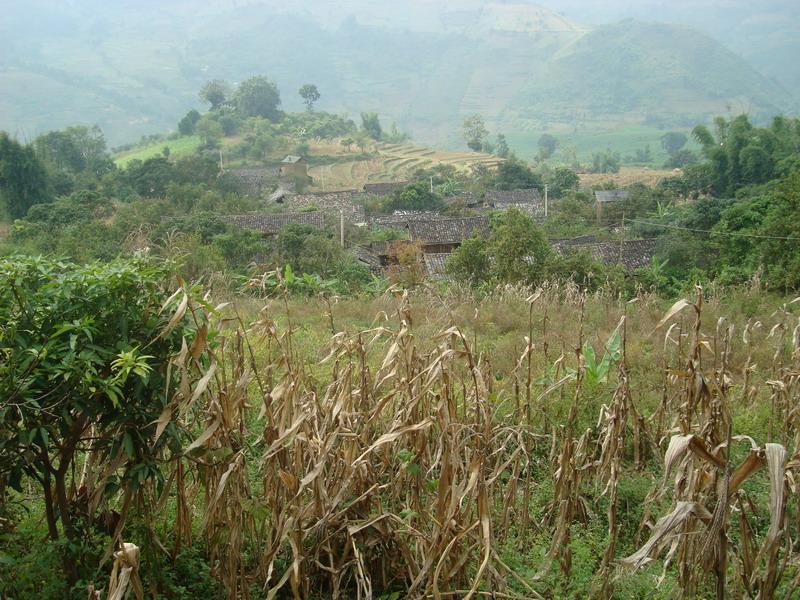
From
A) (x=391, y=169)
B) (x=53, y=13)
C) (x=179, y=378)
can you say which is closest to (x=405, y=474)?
(x=179, y=378)

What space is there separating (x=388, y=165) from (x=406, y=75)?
439 ft

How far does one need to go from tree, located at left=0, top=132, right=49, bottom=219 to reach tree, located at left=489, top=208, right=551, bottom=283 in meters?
24.2

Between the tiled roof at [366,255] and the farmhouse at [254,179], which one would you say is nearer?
the tiled roof at [366,255]

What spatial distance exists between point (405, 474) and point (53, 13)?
770 feet

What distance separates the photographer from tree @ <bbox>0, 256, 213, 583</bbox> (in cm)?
249

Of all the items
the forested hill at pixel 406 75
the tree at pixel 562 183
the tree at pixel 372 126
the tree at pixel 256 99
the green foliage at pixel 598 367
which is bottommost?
the tree at pixel 562 183

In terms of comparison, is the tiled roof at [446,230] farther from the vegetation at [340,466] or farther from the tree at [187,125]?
the tree at [187,125]

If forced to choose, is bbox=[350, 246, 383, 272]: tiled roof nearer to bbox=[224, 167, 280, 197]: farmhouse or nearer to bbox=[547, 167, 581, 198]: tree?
bbox=[224, 167, 280, 197]: farmhouse

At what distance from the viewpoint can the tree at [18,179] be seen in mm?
29875

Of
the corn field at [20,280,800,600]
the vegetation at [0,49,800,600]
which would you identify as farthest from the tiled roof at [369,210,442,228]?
the corn field at [20,280,800,600]

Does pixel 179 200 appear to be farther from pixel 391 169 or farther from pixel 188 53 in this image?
pixel 188 53

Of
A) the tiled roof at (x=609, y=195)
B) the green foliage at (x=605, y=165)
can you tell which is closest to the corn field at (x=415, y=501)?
the tiled roof at (x=609, y=195)

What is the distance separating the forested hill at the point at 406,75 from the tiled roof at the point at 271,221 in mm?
79537

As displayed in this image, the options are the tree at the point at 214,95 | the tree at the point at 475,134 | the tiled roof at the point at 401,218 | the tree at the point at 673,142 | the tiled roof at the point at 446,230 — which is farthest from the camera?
the tree at the point at 673,142
